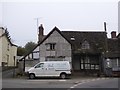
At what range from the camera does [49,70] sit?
Answer: 35.2 metres

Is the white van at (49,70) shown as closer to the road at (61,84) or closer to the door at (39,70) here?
the door at (39,70)

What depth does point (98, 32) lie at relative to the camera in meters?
48.6

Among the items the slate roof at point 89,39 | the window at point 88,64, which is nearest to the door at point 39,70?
the slate roof at point 89,39

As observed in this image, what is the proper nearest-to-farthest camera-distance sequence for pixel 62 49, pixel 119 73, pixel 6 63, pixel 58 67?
pixel 58 67
pixel 119 73
pixel 62 49
pixel 6 63

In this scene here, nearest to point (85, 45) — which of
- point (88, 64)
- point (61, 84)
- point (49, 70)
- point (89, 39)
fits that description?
point (89, 39)

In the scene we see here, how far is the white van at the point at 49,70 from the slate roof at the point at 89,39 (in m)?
8.63

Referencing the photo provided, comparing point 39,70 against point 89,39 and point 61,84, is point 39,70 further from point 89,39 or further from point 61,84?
point 89,39

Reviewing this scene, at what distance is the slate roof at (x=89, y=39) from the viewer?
44.3 m

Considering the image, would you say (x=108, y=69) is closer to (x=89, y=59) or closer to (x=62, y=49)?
(x=89, y=59)

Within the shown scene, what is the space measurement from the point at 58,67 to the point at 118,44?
14.4m

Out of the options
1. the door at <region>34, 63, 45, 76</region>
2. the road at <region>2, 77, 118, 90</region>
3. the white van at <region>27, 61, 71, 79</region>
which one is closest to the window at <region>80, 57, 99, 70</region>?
the white van at <region>27, 61, 71, 79</region>

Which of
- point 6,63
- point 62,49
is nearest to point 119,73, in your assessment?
point 62,49

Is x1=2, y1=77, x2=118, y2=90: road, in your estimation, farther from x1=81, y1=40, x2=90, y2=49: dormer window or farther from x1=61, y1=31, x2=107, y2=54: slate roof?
x1=81, y1=40, x2=90, y2=49: dormer window

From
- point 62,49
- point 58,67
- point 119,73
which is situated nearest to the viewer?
point 58,67
